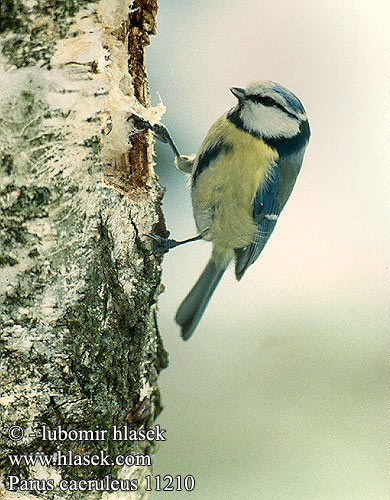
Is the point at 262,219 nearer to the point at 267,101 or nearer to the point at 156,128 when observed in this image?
the point at 267,101

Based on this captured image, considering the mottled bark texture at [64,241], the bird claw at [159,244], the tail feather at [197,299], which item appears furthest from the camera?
the tail feather at [197,299]

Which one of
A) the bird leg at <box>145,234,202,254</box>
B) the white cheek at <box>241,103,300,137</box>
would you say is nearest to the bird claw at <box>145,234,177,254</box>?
the bird leg at <box>145,234,202,254</box>

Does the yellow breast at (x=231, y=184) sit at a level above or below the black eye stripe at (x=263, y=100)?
below

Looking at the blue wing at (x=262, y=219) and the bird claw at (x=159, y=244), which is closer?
the bird claw at (x=159, y=244)

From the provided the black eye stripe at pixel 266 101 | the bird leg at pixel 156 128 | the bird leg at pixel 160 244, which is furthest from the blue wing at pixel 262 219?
the bird leg at pixel 160 244

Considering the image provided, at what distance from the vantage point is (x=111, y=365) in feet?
3.79

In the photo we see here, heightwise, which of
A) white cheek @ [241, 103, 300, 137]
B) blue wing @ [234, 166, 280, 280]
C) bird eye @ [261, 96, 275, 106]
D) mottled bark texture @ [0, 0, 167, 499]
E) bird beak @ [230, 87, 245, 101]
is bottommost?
mottled bark texture @ [0, 0, 167, 499]

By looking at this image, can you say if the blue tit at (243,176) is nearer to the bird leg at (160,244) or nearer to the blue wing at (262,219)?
the blue wing at (262,219)

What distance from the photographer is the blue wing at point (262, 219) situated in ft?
5.30

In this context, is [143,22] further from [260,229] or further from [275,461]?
[275,461]

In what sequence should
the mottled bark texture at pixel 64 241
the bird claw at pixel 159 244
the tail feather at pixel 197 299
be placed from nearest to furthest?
the mottled bark texture at pixel 64 241
the bird claw at pixel 159 244
the tail feather at pixel 197 299

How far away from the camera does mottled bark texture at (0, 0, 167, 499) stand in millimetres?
1021

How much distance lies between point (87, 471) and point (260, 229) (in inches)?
30.9

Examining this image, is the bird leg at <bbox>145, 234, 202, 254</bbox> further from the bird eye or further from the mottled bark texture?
the bird eye
